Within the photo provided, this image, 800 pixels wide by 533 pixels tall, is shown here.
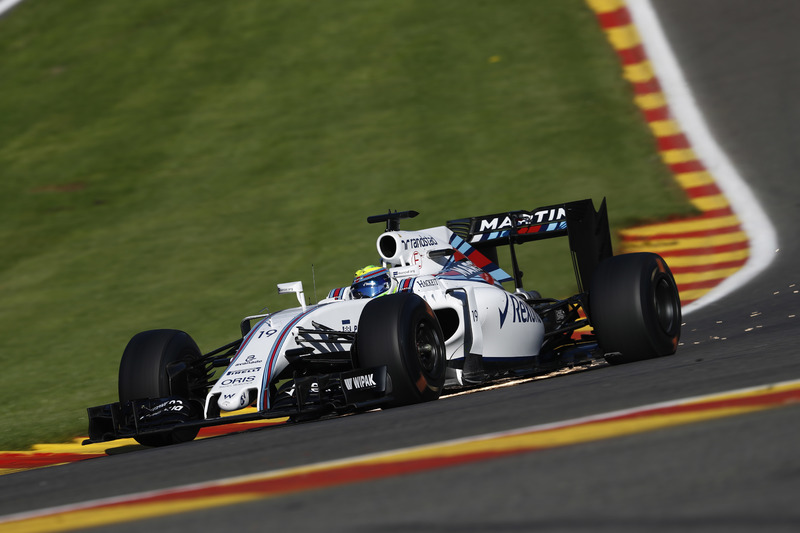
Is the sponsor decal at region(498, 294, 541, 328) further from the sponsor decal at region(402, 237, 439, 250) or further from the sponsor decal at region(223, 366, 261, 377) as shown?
the sponsor decal at region(223, 366, 261, 377)

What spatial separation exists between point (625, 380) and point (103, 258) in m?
10.6

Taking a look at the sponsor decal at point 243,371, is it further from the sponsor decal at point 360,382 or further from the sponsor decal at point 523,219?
the sponsor decal at point 523,219

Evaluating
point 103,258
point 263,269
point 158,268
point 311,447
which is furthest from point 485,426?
point 103,258

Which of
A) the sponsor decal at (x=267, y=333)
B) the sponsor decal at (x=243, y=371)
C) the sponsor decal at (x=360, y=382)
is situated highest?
the sponsor decal at (x=267, y=333)

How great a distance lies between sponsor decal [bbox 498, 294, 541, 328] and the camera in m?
8.29

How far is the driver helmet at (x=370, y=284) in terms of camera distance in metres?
8.27

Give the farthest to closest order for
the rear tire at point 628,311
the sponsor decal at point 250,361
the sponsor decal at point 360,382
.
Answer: the rear tire at point 628,311 < the sponsor decal at point 250,361 < the sponsor decal at point 360,382

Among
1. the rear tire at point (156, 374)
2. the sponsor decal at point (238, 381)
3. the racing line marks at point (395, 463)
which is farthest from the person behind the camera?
the rear tire at point (156, 374)

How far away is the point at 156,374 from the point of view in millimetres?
7656

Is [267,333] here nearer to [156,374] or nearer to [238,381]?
[238,381]

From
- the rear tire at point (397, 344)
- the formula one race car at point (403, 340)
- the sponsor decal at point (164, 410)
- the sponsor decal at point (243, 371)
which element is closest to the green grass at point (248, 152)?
the formula one race car at point (403, 340)

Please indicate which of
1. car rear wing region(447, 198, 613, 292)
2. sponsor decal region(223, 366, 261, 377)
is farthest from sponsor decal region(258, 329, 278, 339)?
car rear wing region(447, 198, 613, 292)

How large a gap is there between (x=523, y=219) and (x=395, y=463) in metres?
5.71

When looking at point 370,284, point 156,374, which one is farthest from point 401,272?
point 156,374
